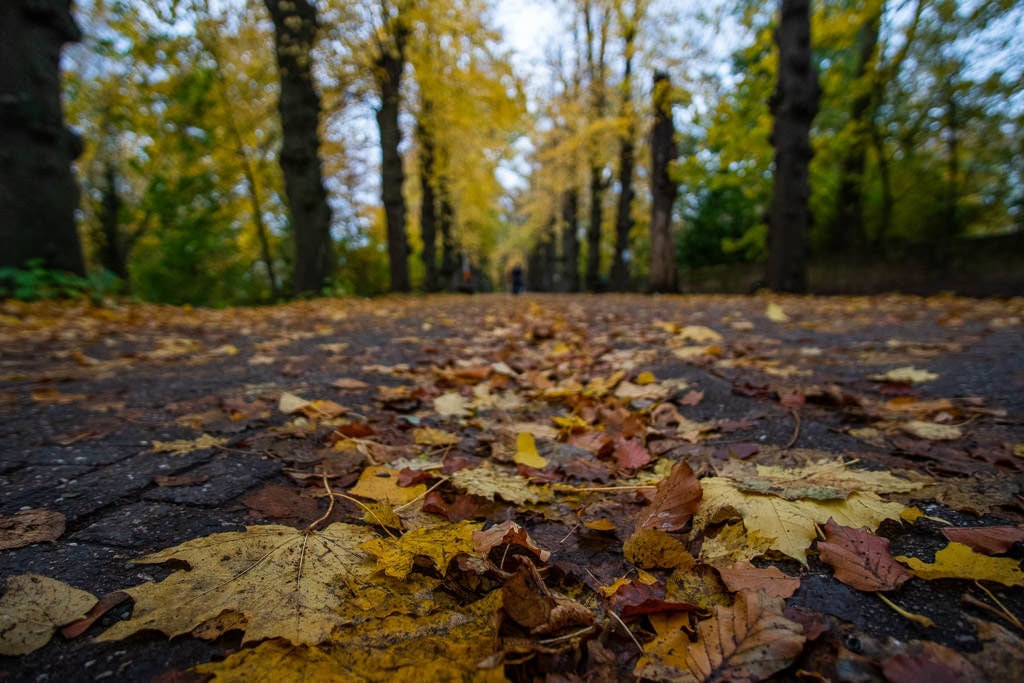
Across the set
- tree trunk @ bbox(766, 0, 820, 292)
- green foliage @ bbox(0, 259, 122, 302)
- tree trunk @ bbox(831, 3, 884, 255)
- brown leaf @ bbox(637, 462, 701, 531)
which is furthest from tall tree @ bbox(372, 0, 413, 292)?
brown leaf @ bbox(637, 462, 701, 531)

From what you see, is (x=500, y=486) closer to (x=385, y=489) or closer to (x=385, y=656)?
(x=385, y=489)

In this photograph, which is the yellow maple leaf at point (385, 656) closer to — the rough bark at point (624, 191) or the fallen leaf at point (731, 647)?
the fallen leaf at point (731, 647)

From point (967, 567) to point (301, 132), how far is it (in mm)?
8861

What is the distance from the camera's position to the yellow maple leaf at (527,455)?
118 centimetres

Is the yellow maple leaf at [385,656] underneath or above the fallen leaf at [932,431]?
underneath

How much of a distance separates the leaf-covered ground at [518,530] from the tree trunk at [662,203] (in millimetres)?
8798

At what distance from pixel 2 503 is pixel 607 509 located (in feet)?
3.67

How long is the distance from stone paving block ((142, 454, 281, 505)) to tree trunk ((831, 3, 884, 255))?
1122cm

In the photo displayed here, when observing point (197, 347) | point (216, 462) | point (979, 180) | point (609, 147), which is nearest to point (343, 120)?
point (609, 147)

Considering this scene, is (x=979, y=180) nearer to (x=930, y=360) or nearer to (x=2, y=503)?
(x=930, y=360)

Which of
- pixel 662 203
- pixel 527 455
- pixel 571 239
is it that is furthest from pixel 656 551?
pixel 571 239

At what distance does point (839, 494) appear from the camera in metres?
0.88

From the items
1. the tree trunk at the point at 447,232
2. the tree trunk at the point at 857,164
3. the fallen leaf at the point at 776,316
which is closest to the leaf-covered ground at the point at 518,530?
the fallen leaf at the point at 776,316

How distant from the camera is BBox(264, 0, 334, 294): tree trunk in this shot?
7.55 metres
